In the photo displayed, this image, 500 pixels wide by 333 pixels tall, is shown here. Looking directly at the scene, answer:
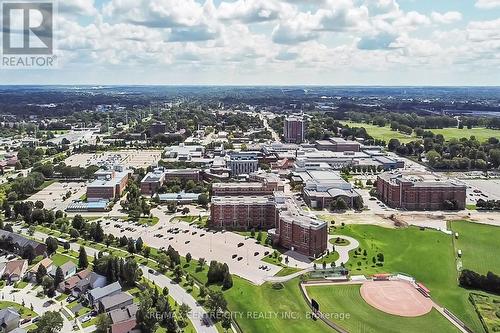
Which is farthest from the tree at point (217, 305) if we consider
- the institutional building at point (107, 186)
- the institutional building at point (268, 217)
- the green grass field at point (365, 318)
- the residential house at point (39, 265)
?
the institutional building at point (107, 186)

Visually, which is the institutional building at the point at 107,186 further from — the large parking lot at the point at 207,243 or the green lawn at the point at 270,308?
the green lawn at the point at 270,308

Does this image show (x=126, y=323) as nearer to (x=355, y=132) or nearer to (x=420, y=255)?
(x=420, y=255)

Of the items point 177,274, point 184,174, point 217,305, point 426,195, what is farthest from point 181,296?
point 184,174

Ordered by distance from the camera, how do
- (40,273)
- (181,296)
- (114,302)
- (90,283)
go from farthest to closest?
1. (40,273)
2. (90,283)
3. (181,296)
4. (114,302)

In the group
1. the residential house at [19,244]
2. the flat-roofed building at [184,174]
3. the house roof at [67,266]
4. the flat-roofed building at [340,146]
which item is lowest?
the house roof at [67,266]

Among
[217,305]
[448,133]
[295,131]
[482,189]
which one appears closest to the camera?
[217,305]

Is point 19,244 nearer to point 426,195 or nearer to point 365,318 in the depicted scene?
point 365,318

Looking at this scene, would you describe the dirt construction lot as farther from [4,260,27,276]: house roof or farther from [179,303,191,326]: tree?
[4,260,27,276]: house roof
